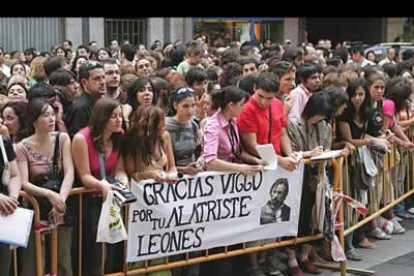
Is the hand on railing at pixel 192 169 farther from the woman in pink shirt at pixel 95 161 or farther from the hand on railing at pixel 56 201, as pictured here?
the hand on railing at pixel 56 201

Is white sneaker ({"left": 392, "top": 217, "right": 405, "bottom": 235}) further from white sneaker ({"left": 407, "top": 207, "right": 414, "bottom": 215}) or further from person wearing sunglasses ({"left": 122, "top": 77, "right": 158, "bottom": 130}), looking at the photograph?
person wearing sunglasses ({"left": 122, "top": 77, "right": 158, "bottom": 130})

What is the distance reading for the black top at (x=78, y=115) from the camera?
6.03m

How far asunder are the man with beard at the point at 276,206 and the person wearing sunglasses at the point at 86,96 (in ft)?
5.49

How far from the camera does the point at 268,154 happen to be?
19.4 ft

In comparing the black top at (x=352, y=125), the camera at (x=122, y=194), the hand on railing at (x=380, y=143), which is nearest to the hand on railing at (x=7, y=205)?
the camera at (x=122, y=194)

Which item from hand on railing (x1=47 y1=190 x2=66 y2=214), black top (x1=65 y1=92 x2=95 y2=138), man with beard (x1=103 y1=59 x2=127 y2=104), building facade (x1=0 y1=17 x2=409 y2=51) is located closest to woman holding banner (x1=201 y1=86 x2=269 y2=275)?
black top (x1=65 y1=92 x2=95 y2=138)

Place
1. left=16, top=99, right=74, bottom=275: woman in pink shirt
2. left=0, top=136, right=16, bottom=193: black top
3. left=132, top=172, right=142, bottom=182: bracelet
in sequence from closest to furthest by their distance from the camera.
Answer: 1. left=0, top=136, right=16, bottom=193: black top
2. left=16, top=99, right=74, bottom=275: woman in pink shirt
3. left=132, top=172, right=142, bottom=182: bracelet

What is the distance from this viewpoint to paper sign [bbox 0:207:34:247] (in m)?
4.67

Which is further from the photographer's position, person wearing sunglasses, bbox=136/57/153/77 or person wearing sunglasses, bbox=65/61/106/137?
person wearing sunglasses, bbox=136/57/153/77

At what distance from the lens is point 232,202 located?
5871 mm

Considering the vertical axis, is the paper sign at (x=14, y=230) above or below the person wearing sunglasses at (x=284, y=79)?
below

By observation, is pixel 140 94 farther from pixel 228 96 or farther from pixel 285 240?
pixel 285 240

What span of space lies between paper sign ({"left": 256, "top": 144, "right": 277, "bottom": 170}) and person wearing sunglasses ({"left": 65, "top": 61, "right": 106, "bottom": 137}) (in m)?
1.47

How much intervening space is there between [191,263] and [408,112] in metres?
3.96
